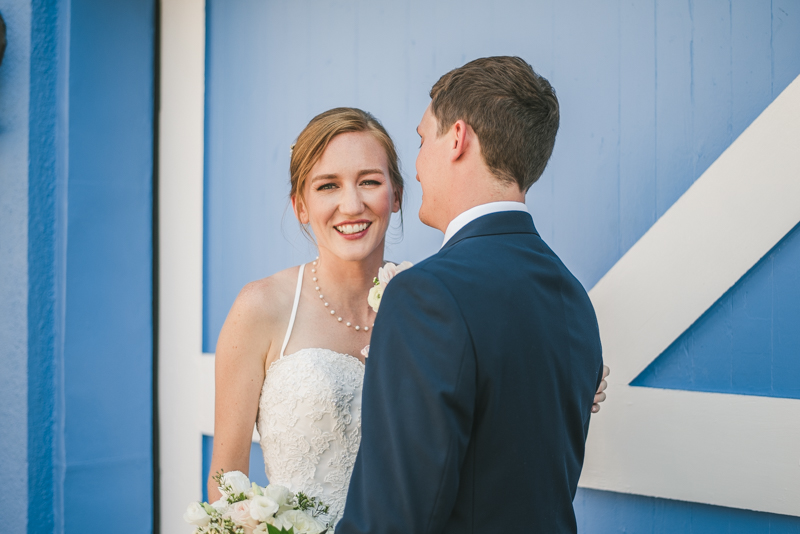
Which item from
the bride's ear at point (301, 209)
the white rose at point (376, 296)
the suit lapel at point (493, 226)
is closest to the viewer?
the suit lapel at point (493, 226)

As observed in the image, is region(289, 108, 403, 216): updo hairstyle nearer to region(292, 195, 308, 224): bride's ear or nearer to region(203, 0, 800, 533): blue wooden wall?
region(292, 195, 308, 224): bride's ear

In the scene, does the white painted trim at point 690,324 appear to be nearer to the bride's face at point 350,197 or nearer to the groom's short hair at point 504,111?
the bride's face at point 350,197

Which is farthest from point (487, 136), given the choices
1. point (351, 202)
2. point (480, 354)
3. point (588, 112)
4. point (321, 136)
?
point (588, 112)

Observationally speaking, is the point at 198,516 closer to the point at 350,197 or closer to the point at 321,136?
the point at 350,197

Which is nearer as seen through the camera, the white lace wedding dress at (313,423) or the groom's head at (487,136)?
the groom's head at (487,136)

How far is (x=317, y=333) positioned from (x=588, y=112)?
1.35 metres

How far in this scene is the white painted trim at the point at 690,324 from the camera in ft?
6.67

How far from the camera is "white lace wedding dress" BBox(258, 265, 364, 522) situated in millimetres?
2045

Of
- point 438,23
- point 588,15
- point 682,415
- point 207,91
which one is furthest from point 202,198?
point 682,415

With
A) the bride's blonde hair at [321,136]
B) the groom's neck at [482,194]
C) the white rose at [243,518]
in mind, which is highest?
the bride's blonde hair at [321,136]

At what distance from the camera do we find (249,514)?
4.83ft

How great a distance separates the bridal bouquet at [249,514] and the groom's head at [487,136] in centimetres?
79

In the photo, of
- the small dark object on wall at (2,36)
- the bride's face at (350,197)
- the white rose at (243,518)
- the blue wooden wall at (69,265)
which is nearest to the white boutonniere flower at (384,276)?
the bride's face at (350,197)

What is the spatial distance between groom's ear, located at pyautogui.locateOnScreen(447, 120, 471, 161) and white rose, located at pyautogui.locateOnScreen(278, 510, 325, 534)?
3.08ft
